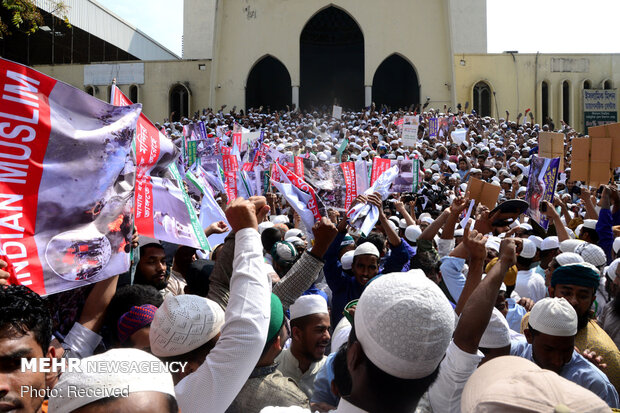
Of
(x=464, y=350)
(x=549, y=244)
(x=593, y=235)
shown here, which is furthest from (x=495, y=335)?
(x=593, y=235)

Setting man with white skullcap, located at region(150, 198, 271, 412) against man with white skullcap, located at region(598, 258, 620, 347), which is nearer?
man with white skullcap, located at region(150, 198, 271, 412)

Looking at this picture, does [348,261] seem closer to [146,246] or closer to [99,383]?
[146,246]

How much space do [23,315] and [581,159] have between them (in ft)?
22.1

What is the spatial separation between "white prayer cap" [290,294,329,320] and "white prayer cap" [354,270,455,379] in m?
1.40

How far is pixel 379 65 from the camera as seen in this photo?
2883 centimetres

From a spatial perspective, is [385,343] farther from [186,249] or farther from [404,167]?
[404,167]

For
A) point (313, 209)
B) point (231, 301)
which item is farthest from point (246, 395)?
point (313, 209)

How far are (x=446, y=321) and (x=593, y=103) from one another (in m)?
31.1

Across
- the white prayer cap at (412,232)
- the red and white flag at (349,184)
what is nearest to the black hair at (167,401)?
the white prayer cap at (412,232)

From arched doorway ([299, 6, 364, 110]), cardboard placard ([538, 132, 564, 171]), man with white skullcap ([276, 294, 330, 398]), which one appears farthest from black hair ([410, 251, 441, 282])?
arched doorway ([299, 6, 364, 110])

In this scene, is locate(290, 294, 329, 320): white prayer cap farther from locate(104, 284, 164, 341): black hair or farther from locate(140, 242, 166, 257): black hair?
locate(140, 242, 166, 257): black hair

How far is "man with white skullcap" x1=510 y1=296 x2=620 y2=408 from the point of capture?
2.39m

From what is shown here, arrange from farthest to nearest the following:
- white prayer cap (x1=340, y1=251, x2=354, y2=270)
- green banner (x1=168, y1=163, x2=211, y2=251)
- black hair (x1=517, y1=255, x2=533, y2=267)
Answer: black hair (x1=517, y1=255, x2=533, y2=267) → white prayer cap (x1=340, y1=251, x2=354, y2=270) → green banner (x1=168, y1=163, x2=211, y2=251)

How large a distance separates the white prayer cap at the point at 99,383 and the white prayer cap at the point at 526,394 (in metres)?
0.73
